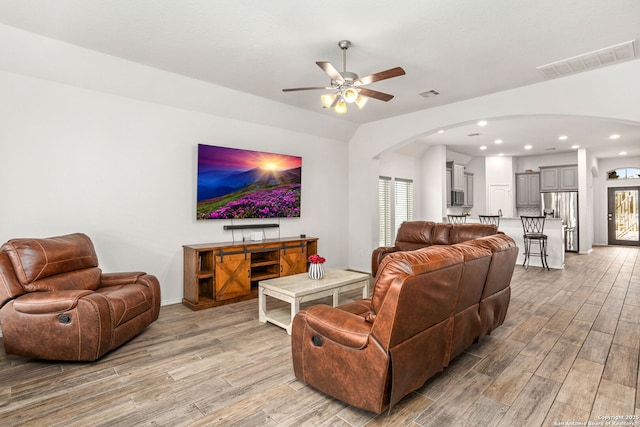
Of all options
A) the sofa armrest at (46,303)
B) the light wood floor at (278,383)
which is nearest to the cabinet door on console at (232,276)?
the light wood floor at (278,383)

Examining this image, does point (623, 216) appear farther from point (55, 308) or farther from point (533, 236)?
point (55, 308)

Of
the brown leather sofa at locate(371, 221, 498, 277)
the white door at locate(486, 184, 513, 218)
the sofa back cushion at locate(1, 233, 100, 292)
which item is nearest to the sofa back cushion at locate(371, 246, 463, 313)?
the sofa back cushion at locate(1, 233, 100, 292)

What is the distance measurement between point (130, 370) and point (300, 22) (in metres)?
3.26

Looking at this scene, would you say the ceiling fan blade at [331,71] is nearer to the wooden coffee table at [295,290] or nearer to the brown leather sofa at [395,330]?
the brown leather sofa at [395,330]

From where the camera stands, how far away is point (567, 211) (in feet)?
31.0

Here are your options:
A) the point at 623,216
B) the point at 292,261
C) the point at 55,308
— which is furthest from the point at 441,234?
the point at 623,216

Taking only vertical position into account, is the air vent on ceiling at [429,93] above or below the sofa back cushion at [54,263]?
above

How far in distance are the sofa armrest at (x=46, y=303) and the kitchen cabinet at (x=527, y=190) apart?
448 inches

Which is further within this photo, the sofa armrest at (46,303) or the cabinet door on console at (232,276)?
the cabinet door on console at (232,276)

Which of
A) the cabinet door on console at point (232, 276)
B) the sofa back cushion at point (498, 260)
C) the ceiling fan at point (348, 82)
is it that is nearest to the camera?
the sofa back cushion at point (498, 260)

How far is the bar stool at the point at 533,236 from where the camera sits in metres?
6.81

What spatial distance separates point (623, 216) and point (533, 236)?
264 inches

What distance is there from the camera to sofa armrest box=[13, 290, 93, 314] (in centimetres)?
262

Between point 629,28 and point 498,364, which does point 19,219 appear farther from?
point 629,28
